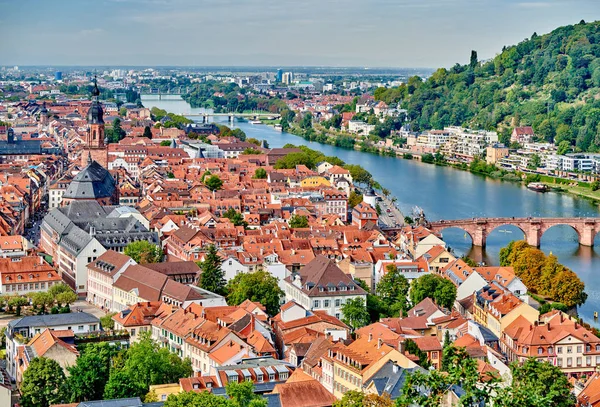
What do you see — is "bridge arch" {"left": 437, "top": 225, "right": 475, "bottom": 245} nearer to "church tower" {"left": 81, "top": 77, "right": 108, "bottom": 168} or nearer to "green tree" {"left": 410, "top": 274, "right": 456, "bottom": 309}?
"green tree" {"left": 410, "top": 274, "right": 456, "bottom": 309}

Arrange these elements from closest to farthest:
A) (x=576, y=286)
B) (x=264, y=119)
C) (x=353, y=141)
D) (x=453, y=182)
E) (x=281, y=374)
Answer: (x=281, y=374)
(x=576, y=286)
(x=453, y=182)
(x=353, y=141)
(x=264, y=119)

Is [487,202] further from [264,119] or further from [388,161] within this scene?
[264,119]

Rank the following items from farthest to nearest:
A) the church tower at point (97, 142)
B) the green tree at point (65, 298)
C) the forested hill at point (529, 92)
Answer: the forested hill at point (529, 92) < the church tower at point (97, 142) < the green tree at point (65, 298)

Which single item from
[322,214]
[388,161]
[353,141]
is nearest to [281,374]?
[322,214]

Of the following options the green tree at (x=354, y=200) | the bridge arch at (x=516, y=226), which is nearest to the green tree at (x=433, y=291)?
the bridge arch at (x=516, y=226)

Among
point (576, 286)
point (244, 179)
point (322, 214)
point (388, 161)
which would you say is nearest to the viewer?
point (576, 286)

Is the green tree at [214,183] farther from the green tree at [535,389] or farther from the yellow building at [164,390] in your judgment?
the green tree at [535,389]

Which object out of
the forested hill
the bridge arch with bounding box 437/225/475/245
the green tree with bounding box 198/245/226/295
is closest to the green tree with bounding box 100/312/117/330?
the green tree with bounding box 198/245/226/295
